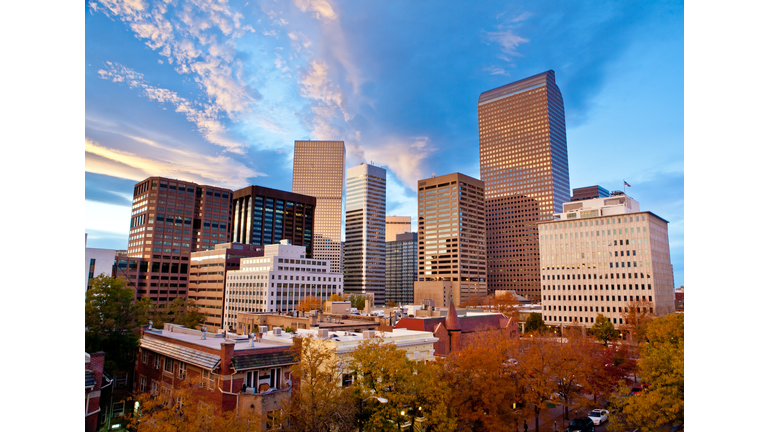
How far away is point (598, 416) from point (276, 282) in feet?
329

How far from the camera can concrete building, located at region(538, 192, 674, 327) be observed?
4055 inches

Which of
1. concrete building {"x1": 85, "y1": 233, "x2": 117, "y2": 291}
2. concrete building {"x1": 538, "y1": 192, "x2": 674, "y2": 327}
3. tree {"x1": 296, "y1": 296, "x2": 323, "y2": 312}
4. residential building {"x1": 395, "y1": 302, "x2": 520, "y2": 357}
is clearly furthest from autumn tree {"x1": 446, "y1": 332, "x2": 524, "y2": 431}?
tree {"x1": 296, "y1": 296, "x2": 323, "y2": 312}

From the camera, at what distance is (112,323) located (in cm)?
4069

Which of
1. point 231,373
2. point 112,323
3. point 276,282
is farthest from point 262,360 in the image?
point 276,282

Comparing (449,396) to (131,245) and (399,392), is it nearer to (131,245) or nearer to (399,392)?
(399,392)

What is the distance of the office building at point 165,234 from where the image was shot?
165750 mm

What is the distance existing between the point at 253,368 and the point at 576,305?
4141 inches

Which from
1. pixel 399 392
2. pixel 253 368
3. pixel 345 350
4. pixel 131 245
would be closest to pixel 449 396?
pixel 399 392

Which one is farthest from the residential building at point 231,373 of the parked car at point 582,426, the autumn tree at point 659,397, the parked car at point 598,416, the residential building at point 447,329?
the residential building at point 447,329

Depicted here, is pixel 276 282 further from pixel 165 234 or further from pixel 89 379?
pixel 89 379

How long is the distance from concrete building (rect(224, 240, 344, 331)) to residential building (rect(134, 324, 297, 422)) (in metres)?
91.2

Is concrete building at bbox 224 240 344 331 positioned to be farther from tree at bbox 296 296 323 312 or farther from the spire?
the spire

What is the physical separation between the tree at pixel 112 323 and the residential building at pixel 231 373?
564 centimetres

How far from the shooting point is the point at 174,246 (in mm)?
184250
